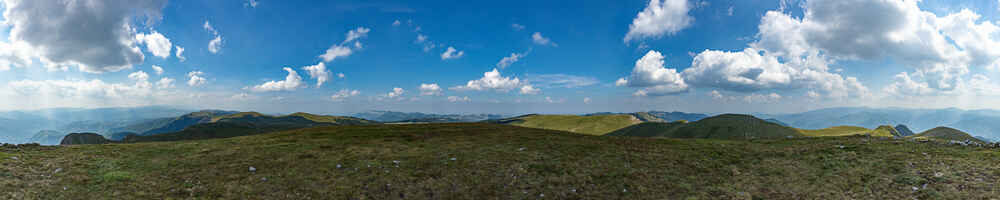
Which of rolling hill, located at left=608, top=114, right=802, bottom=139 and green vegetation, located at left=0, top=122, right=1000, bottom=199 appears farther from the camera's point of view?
rolling hill, located at left=608, top=114, right=802, bottom=139

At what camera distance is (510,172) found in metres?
21.4

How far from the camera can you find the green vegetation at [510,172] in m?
16.5

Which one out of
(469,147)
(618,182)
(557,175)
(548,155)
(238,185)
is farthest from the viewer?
(469,147)

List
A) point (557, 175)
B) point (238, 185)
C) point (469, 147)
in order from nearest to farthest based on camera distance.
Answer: point (238, 185) → point (557, 175) → point (469, 147)

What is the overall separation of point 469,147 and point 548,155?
7279mm

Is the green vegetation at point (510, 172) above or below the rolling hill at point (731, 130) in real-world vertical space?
above

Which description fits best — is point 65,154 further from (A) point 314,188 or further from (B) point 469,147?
(B) point 469,147

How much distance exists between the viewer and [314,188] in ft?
59.5

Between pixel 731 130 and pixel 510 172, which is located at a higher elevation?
pixel 510 172

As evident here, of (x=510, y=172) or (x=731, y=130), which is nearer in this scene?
(x=510, y=172)

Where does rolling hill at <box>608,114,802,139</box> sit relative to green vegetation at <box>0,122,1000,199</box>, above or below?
below

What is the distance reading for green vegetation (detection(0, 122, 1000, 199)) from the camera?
16.5 meters

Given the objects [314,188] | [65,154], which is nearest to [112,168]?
[65,154]

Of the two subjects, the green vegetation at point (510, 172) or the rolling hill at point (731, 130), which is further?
the rolling hill at point (731, 130)
